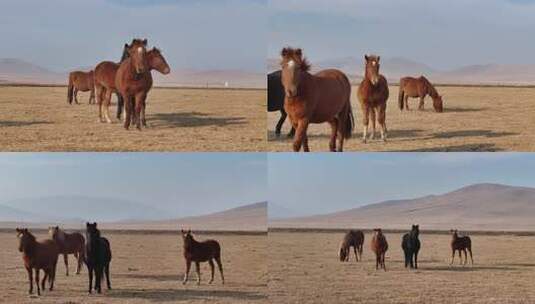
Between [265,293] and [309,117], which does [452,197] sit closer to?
[265,293]

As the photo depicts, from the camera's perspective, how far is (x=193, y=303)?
1075 centimetres

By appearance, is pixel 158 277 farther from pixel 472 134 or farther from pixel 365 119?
pixel 472 134

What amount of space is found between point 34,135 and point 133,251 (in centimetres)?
559

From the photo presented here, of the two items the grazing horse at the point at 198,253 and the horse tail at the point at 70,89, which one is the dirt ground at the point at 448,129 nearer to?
the grazing horse at the point at 198,253

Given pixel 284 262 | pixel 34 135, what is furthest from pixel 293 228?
pixel 34 135

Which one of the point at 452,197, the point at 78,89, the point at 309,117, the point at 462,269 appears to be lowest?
the point at 462,269

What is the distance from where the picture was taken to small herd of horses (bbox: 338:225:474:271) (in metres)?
14.7

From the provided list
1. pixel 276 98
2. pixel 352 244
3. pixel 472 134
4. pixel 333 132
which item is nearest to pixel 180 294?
pixel 276 98

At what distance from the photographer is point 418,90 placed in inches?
806

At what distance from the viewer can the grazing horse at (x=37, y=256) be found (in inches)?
434

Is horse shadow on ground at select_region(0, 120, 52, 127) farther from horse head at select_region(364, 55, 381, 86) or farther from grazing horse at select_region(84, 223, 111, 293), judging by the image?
horse head at select_region(364, 55, 381, 86)

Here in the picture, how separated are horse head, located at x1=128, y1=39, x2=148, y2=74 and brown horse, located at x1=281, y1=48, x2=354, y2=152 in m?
3.22

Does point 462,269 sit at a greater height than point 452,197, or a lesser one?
lesser

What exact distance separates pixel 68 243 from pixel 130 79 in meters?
2.84
